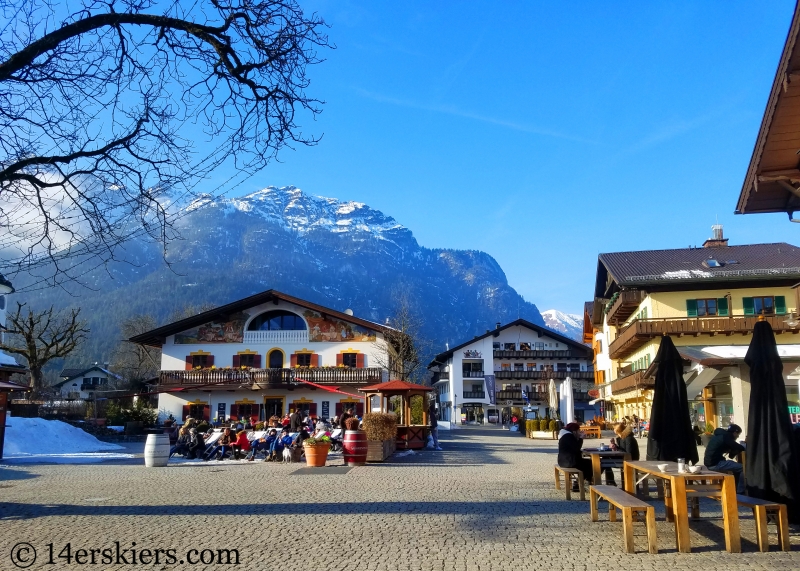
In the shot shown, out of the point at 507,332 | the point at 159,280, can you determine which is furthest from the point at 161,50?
the point at 159,280

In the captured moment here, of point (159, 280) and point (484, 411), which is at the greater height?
point (159, 280)

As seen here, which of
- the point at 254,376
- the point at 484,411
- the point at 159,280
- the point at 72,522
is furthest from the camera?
the point at 159,280

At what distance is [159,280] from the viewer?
177375mm

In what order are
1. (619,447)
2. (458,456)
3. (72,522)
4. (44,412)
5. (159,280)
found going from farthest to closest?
(159,280) < (44,412) < (458,456) < (619,447) < (72,522)

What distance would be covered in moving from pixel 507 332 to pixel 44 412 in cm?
4989

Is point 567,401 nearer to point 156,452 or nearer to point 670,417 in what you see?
point 156,452

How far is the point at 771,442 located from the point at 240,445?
15493 millimetres

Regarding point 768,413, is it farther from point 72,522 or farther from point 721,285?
point 721,285

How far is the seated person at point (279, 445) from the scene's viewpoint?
18.4 meters

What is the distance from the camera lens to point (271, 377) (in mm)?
35781

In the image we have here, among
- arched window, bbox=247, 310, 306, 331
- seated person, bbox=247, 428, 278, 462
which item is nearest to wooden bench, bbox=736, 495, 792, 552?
seated person, bbox=247, 428, 278, 462

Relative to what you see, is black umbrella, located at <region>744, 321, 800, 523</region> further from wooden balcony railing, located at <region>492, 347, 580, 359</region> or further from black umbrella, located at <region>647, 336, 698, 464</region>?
wooden balcony railing, located at <region>492, 347, 580, 359</region>

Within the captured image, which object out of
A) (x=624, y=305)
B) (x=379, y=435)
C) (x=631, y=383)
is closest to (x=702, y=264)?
(x=624, y=305)

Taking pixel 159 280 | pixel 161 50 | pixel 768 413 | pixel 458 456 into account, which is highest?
pixel 159 280
